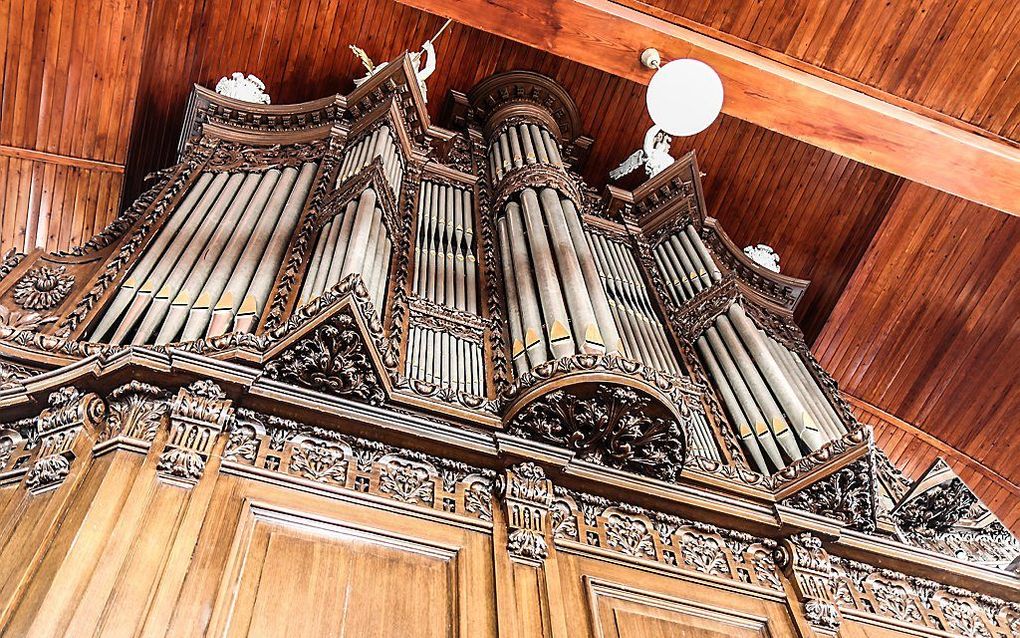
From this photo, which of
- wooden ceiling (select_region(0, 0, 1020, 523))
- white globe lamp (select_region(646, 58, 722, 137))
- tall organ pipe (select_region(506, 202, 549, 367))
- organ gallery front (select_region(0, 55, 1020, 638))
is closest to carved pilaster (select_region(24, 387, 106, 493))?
organ gallery front (select_region(0, 55, 1020, 638))

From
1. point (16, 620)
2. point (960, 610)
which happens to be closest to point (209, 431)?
point (16, 620)

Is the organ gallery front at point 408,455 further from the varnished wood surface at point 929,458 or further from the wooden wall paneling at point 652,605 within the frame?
the varnished wood surface at point 929,458

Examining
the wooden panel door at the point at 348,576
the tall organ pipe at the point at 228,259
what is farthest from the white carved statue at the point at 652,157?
the wooden panel door at the point at 348,576

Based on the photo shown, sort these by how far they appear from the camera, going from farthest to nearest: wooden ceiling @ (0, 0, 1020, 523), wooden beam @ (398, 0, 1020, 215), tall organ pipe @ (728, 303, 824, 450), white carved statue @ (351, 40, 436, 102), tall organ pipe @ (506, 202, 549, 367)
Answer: white carved statue @ (351, 40, 436, 102)
wooden ceiling @ (0, 0, 1020, 523)
wooden beam @ (398, 0, 1020, 215)
tall organ pipe @ (728, 303, 824, 450)
tall organ pipe @ (506, 202, 549, 367)

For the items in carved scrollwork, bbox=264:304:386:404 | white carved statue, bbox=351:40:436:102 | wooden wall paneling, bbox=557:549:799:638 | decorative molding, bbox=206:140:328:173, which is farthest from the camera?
white carved statue, bbox=351:40:436:102

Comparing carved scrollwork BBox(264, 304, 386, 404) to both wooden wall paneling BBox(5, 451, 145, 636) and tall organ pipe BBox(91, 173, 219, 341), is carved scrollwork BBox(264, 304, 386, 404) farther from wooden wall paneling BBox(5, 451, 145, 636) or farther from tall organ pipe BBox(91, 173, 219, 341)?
tall organ pipe BBox(91, 173, 219, 341)

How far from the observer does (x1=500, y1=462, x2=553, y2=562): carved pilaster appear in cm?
352

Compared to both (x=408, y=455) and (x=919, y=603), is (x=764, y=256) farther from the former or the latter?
(x=408, y=455)

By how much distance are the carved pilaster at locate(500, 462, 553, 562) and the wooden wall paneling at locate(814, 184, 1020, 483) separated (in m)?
5.77

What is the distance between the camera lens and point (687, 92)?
18.4ft

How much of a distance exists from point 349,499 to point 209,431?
62 cm

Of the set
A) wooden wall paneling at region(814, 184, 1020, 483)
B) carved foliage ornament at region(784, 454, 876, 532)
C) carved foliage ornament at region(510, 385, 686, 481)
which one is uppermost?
wooden wall paneling at region(814, 184, 1020, 483)

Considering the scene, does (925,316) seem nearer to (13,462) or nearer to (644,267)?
(644,267)

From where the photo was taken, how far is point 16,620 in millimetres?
2547
